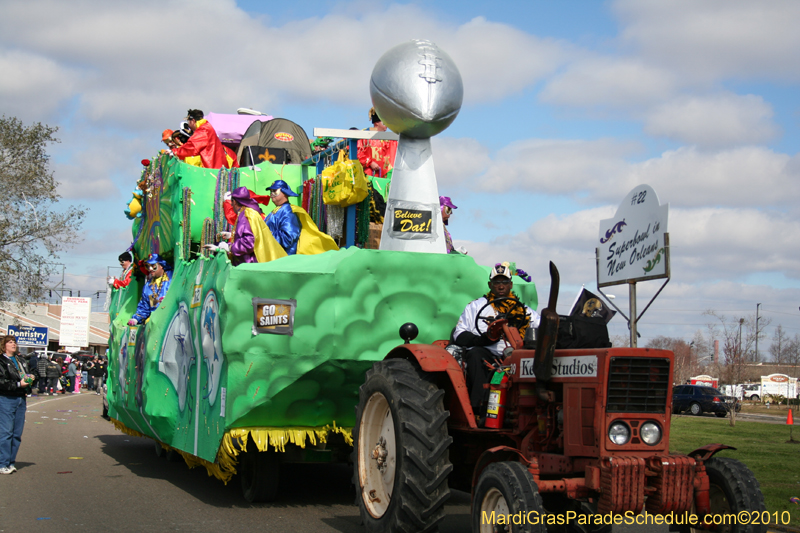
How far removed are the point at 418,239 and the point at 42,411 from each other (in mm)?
18341

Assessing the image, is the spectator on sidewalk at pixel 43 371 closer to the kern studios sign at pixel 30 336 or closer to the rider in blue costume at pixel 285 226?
the kern studios sign at pixel 30 336

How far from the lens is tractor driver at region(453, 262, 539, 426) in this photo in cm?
555

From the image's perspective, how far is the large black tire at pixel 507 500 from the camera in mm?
4172

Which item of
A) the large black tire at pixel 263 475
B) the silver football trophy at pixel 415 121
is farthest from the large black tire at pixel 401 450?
the silver football trophy at pixel 415 121

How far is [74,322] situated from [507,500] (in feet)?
159

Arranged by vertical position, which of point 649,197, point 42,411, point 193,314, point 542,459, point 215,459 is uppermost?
point 649,197

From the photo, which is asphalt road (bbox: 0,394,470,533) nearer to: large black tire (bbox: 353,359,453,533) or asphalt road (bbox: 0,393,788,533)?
asphalt road (bbox: 0,393,788,533)

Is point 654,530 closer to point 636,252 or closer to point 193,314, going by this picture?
point 193,314

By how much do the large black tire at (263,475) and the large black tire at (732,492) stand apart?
4.05 m

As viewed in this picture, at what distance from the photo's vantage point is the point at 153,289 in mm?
10562

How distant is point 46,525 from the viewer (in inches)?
256

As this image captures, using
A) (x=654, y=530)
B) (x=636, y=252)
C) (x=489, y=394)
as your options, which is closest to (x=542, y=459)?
(x=489, y=394)

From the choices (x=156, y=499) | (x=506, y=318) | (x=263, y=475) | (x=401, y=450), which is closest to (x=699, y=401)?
(x=263, y=475)

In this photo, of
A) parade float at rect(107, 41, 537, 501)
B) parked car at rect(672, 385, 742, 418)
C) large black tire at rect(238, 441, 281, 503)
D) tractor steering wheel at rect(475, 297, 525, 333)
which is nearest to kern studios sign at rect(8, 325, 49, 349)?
parked car at rect(672, 385, 742, 418)
